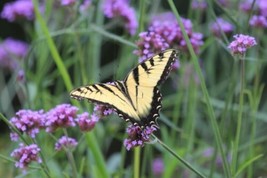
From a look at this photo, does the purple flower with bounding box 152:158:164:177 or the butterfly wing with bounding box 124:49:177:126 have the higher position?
the butterfly wing with bounding box 124:49:177:126

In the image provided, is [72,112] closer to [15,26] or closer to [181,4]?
[181,4]

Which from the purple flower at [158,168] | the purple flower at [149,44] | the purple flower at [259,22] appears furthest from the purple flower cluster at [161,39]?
the purple flower at [158,168]

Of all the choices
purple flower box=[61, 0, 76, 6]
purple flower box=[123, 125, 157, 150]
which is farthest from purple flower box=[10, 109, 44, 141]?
purple flower box=[61, 0, 76, 6]

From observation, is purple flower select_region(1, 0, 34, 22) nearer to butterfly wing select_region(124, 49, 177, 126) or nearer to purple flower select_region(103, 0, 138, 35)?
purple flower select_region(103, 0, 138, 35)

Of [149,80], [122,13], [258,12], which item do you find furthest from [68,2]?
[258,12]

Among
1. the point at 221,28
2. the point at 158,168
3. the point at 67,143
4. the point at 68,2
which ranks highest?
the point at 68,2

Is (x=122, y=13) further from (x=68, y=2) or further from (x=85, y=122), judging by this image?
(x=85, y=122)
